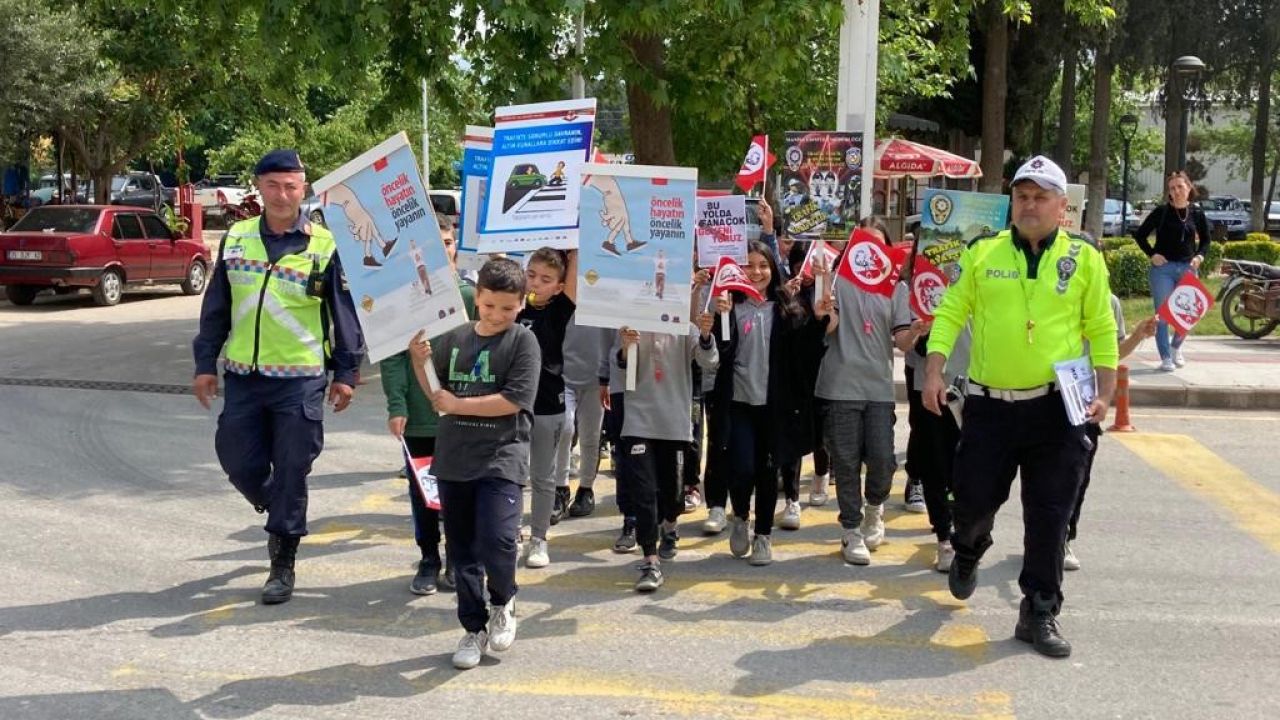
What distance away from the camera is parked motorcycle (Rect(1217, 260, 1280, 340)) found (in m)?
16.0

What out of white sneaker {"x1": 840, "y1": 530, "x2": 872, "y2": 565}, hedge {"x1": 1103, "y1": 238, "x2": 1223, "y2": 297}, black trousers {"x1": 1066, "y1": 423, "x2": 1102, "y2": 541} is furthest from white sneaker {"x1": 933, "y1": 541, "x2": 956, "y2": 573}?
hedge {"x1": 1103, "y1": 238, "x2": 1223, "y2": 297}

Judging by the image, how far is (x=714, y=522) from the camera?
7613 millimetres

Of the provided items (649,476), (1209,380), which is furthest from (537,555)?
(1209,380)

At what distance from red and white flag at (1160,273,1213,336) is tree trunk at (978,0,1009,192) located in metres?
15.9

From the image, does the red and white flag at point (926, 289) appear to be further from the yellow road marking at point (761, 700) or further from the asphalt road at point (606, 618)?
the yellow road marking at point (761, 700)

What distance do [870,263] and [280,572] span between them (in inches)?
129

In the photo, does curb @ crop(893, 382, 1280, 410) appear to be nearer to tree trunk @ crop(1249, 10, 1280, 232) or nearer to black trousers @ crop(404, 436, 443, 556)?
black trousers @ crop(404, 436, 443, 556)

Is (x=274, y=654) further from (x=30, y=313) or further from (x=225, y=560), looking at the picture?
(x=30, y=313)

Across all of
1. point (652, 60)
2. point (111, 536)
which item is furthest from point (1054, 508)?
point (652, 60)

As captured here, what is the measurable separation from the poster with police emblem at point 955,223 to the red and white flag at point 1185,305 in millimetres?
1828

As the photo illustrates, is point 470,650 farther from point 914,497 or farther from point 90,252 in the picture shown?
point 90,252

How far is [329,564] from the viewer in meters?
6.96

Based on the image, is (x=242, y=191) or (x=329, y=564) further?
(x=242, y=191)

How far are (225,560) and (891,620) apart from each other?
335 cm
